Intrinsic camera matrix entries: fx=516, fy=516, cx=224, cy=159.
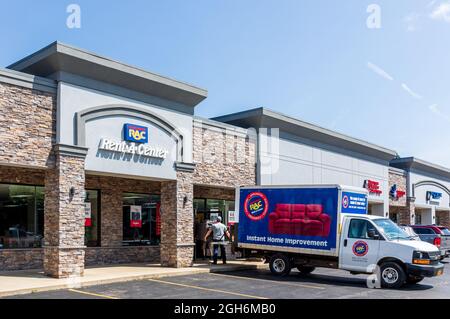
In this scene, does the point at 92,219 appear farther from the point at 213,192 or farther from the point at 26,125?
the point at 213,192

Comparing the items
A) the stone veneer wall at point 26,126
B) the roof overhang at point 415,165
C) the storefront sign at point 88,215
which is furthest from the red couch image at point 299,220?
the roof overhang at point 415,165

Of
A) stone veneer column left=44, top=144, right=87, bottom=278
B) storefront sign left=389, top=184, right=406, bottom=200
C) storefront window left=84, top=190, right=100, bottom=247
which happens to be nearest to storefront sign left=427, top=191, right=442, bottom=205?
storefront sign left=389, top=184, right=406, bottom=200

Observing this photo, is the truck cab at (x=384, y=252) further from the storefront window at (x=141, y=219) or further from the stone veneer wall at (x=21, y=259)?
the stone veneer wall at (x=21, y=259)

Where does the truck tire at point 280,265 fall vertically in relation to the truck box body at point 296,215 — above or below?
below

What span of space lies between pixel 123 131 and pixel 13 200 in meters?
4.36

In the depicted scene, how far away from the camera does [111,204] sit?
19953mm

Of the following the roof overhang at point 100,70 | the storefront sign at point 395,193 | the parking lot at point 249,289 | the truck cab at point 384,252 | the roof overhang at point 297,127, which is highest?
the roof overhang at point 100,70

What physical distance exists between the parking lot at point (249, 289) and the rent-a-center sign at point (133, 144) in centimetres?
429

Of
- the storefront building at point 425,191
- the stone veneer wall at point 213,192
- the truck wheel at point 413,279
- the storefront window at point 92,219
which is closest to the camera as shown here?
the truck wheel at point 413,279

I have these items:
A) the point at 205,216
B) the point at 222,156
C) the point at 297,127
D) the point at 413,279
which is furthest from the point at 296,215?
the point at 297,127

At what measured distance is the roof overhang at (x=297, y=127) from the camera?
22.7m

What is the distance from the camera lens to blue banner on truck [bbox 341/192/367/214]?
16281 mm

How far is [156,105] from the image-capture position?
1836 cm
